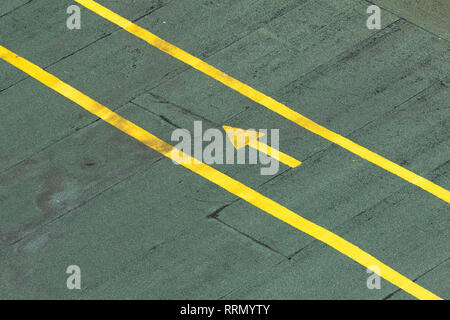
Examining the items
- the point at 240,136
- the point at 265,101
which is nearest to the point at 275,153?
the point at 240,136

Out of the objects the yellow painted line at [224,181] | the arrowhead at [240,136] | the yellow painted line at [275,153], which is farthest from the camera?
the arrowhead at [240,136]

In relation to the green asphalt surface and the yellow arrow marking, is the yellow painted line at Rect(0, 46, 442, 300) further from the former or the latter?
the yellow arrow marking

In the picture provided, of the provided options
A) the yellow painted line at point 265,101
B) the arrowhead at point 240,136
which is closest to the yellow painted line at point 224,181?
the arrowhead at point 240,136

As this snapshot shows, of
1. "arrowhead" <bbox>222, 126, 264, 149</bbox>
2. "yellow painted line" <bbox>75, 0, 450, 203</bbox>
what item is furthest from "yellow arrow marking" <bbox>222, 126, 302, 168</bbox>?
"yellow painted line" <bbox>75, 0, 450, 203</bbox>

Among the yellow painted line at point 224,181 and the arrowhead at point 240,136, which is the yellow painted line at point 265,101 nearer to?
the arrowhead at point 240,136

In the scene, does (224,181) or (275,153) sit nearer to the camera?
(224,181)

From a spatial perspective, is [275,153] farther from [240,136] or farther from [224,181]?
[224,181]

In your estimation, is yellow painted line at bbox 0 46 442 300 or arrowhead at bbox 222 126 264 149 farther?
arrowhead at bbox 222 126 264 149

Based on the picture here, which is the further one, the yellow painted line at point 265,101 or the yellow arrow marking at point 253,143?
the yellow arrow marking at point 253,143
